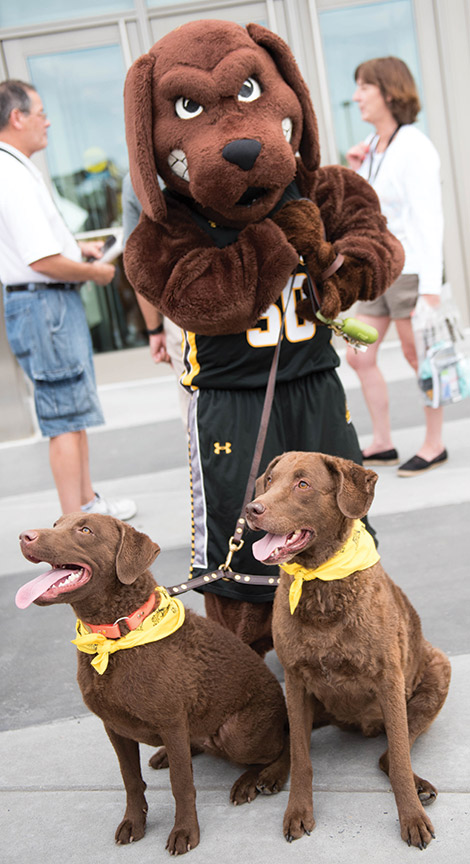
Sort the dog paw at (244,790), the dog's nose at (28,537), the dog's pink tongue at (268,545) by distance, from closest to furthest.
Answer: the dog's nose at (28,537)
the dog's pink tongue at (268,545)
the dog paw at (244,790)

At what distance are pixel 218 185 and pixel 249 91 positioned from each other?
1.27 ft

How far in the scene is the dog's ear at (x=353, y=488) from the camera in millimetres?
2217

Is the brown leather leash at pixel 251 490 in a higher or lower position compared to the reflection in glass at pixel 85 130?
lower

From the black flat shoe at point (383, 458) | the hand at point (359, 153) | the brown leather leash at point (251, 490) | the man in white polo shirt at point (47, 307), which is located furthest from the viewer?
the black flat shoe at point (383, 458)

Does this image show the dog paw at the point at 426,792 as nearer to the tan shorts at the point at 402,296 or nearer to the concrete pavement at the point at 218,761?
the concrete pavement at the point at 218,761

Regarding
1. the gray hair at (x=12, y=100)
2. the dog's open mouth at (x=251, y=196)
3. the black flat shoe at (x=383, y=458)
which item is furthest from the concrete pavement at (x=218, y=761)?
the gray hair at (x=12, y=100)

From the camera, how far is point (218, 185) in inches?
105

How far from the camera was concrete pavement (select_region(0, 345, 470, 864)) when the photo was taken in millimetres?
2258

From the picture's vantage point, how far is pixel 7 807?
262cm

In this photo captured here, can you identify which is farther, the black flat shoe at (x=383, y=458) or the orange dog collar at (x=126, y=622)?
the black flat shoe at (x=383, y=458)

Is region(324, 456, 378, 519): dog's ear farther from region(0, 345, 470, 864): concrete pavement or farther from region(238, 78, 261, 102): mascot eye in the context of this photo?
region(238, 78, 261, 102): mascot eye

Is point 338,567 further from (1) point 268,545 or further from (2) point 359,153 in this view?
(2) point 359,153

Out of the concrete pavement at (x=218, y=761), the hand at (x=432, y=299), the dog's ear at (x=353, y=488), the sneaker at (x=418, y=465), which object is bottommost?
the concrete pavement at (x=218, y=761)

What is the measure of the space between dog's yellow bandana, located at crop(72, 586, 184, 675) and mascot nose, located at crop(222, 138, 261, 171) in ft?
4.32
